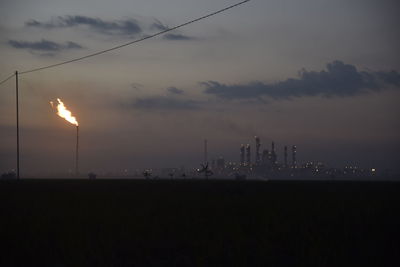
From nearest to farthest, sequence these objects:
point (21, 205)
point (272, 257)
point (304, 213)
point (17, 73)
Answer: point (272, 257) → point (304, 213) → point (21, 205) → point (17, 73)

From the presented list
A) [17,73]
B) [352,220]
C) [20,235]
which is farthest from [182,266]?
[17,73]

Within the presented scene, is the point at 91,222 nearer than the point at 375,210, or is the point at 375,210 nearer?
the point at 91,222

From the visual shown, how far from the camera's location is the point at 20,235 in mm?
18922

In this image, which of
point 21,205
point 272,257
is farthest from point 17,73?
point 272,257

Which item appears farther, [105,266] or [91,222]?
[91,222]

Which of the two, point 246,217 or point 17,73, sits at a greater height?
point 17,73

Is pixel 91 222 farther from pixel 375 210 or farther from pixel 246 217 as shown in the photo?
pixel 375 210

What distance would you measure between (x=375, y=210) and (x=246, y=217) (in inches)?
344

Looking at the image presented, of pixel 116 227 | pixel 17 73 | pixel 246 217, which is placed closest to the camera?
pixel 116 227

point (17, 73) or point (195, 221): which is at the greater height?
point (17, 73)

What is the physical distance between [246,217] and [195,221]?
3.24 meters

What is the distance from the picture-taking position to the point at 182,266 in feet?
50.0

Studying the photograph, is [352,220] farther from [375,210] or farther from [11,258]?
[11,258]

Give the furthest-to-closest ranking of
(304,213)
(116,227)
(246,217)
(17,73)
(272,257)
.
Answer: (17,73) → (304,213) → (246,217) → (116,227) → (272,257)
